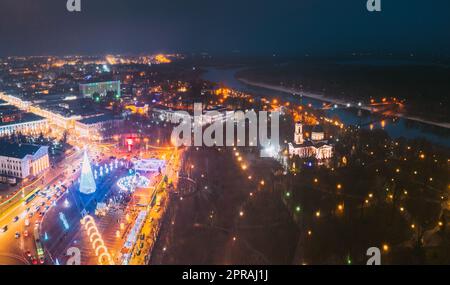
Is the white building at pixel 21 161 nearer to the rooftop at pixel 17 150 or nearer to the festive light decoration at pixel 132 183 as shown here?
the rooftop at pixel 17 150

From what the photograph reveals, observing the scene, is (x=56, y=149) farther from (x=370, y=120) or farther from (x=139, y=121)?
(x=370, y=120)

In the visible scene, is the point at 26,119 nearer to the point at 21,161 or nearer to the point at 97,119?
the point at 97,119

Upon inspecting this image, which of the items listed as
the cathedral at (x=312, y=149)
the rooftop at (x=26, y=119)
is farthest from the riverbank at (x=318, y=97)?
the rooftop at (x=26, y=119)

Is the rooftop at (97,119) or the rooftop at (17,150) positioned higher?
the rooftop at (97,119)

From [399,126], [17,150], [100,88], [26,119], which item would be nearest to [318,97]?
[399,126]
